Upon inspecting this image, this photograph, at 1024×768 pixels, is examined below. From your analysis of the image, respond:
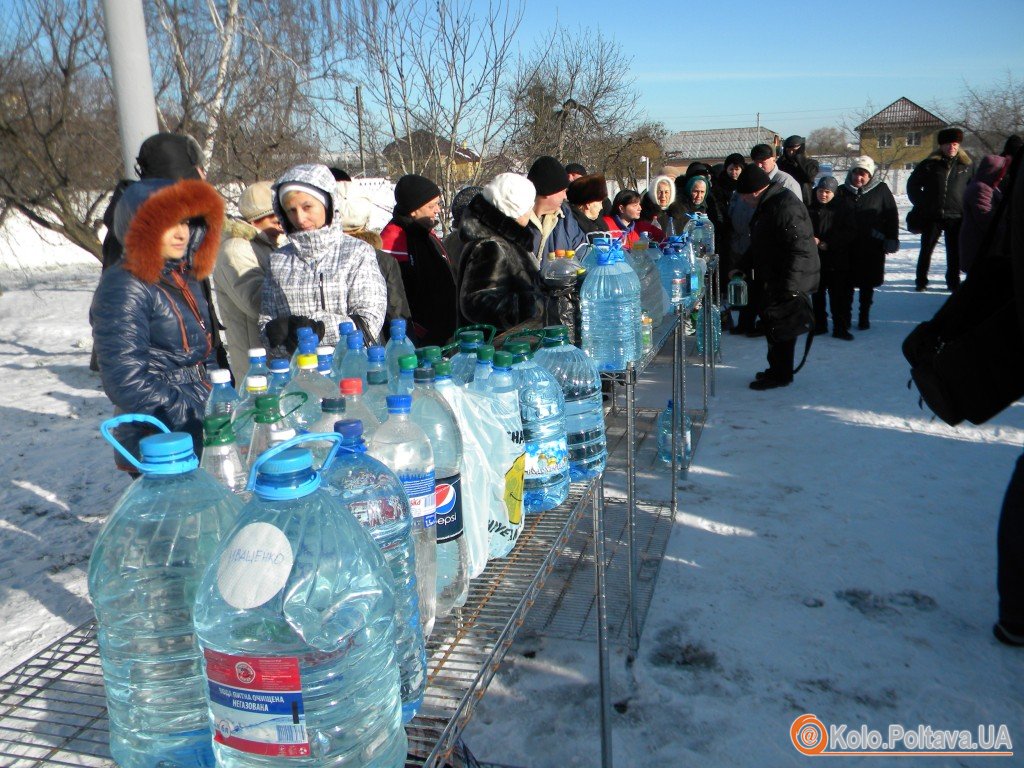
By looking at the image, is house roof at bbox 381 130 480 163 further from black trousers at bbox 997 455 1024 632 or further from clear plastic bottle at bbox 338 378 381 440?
clear plastic bottle at bbox 338 378 381 440

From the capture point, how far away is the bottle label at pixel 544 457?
1.93 meters

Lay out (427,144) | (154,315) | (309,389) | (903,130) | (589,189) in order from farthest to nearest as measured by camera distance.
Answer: (903,130), (427,144), (589,189), (154,315), (309,389)

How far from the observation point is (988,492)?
447 cm

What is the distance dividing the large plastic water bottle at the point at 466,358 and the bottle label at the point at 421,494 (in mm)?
641

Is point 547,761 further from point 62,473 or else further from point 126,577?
point 62,473

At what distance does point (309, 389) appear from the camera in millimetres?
1758

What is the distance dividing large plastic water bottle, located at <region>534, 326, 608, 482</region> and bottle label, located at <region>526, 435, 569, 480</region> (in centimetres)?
33

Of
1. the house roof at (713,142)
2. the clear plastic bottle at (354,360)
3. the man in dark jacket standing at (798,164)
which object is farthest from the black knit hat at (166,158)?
the house roof at (713,142)

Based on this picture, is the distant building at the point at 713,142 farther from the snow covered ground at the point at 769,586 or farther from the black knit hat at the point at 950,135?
the snow covered ground at the point at 769,586

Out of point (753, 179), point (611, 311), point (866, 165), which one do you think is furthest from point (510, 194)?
point (866, 165)

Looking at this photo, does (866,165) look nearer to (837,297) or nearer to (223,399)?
(837,297)

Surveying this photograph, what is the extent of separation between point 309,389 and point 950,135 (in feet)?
33.3

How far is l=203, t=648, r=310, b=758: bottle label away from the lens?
92cm

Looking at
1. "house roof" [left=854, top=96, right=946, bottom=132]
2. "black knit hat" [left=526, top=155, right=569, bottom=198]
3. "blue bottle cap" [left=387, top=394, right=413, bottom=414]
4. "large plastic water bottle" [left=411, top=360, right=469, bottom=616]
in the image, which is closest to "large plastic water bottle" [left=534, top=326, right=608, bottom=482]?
"large plastic water bottle" [left=411, top=360, right=469, bottom=616]
